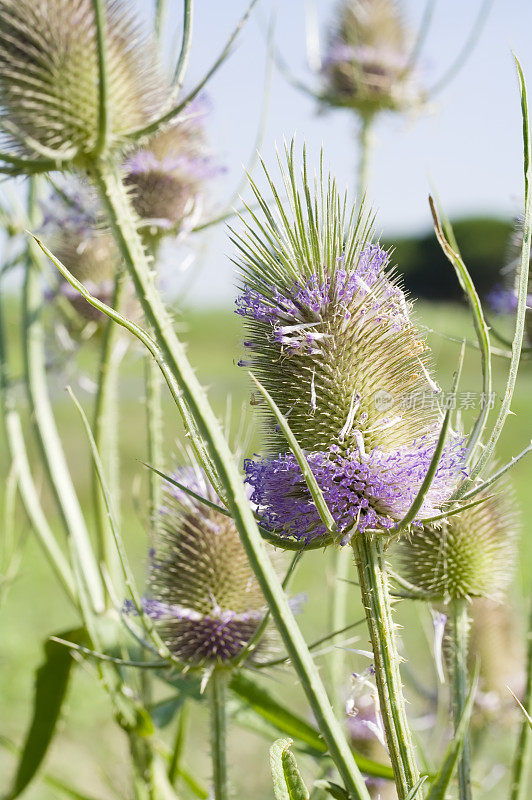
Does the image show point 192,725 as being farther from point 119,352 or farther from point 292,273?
point 292,273

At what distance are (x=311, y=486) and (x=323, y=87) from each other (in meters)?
3.01

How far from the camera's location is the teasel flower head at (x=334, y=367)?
95 centimetres

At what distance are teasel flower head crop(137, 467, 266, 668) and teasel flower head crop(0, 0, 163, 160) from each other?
588 mm

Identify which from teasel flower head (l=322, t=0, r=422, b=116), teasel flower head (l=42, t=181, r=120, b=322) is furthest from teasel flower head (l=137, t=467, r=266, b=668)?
teasel flower head (l=322, t=0, r=422, b=116)

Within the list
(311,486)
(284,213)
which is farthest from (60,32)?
(311,486)

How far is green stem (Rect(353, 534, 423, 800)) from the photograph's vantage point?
88 centimetres

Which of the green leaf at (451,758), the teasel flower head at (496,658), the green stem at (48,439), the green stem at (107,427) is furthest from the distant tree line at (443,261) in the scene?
the green leaf at (451,758)

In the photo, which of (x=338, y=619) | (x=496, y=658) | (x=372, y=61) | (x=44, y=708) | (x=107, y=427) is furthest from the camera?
(x=372, y=61)

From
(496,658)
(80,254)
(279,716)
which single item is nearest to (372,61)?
(80,254)

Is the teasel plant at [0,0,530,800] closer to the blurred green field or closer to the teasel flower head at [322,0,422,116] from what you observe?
the blurred green field

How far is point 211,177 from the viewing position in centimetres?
210

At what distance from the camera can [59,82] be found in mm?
1325

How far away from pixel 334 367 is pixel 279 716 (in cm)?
81

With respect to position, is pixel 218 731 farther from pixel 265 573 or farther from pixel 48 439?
pixel 48 439
